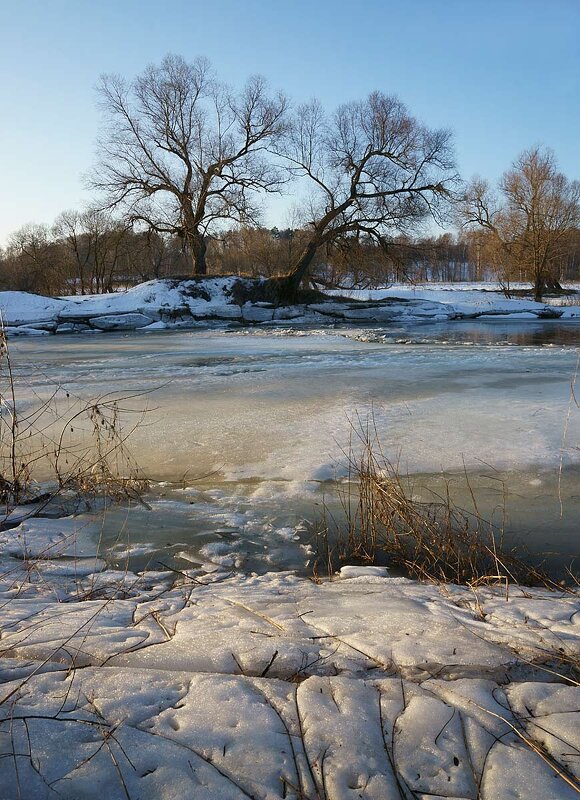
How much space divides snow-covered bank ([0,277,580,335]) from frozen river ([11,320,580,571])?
10.2 m

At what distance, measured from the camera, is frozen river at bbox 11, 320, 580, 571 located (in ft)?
12.0

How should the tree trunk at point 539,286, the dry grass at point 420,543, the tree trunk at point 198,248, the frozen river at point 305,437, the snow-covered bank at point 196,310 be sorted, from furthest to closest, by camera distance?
Answer: the tree trunk at point 539,286 → the tree trunk at point 198,248 → the snow-covered bank at point 196,310 → the frozen river at point 305,437 → the dry grass at point 420,543

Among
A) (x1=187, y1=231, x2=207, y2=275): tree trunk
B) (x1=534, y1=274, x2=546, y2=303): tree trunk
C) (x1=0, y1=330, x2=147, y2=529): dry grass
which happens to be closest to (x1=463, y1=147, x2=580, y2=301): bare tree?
(x1=534, y1=274, x2=546, y2=303): tree trunk

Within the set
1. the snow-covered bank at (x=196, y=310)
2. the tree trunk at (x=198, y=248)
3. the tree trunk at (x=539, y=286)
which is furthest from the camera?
the tree trunk at (x=539, y=286)

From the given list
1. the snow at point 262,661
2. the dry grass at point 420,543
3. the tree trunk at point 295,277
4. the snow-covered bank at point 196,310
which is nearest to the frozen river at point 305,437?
the snow at point 262,661

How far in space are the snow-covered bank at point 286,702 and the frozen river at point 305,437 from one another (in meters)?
1.10

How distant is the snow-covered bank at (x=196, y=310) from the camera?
22516 millimetres

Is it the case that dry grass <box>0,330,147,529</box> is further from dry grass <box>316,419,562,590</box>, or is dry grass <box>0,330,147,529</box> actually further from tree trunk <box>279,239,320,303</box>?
tree trunk <box>279,239,320,303</box>

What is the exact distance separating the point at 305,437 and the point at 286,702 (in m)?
4.05

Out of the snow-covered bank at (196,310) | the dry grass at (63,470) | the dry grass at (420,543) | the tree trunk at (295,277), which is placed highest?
the tree trunk at (295,277)

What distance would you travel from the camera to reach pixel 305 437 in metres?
5.66

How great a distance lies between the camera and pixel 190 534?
361cm

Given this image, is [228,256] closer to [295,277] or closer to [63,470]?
[295,277]

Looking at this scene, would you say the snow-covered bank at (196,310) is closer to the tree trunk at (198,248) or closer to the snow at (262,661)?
the tree trunk at (198,248)
